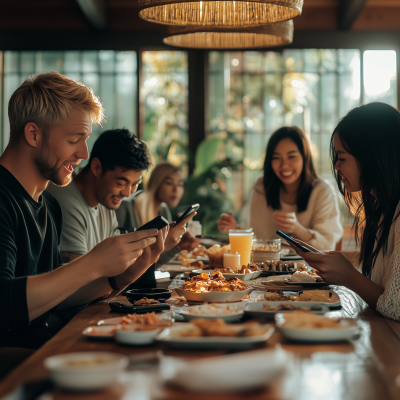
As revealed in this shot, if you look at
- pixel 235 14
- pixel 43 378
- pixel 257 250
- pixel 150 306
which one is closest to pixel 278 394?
pixel 43 378

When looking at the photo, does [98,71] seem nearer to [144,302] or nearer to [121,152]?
[121,152]

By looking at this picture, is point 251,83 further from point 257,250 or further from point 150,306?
point 150,306

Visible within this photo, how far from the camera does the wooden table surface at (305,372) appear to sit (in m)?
0.67

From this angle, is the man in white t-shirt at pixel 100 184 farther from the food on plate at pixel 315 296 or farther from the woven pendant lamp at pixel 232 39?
the food on plate at pixel 315 296

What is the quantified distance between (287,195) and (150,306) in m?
2.19

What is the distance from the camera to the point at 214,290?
136cm

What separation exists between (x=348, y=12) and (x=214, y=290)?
4.18 metres

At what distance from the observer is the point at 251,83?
5414 millimetres

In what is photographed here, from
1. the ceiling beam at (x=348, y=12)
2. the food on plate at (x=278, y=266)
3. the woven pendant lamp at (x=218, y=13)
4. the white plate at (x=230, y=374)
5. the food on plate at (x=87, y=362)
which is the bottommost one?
the food on plate at (x=278, y=266)

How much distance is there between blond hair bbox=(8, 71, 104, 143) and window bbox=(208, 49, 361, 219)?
3.71 metres

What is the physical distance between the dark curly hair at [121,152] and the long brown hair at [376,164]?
3.16 ft

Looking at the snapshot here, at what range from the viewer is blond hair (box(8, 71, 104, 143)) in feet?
4.75

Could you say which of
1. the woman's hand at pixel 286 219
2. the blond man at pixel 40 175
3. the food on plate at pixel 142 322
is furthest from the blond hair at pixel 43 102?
the woman's hand at pixel 286 219

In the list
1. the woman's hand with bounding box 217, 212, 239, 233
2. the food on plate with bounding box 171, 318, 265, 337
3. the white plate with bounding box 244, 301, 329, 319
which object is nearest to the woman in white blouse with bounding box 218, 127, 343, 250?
Result: the woman's hand with bounding box 217, 212, 239, 233
